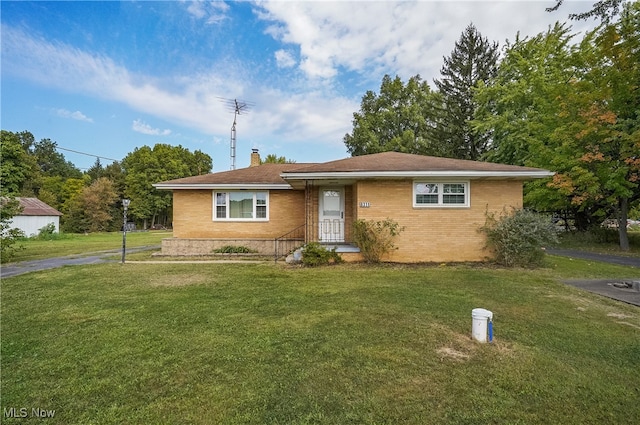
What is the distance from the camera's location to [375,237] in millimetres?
10438

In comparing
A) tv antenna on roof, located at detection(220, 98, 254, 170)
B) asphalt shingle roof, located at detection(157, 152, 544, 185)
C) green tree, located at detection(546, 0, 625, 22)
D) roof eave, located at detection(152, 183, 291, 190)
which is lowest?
roof eave, located at detection(152, 183, 291, 190)

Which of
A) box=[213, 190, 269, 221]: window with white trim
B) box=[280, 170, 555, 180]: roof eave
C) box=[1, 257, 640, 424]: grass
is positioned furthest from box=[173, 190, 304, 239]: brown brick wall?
box=[1, 257, 640, 424]: grass

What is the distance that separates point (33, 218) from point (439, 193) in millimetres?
36720

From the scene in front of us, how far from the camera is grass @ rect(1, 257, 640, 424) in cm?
267

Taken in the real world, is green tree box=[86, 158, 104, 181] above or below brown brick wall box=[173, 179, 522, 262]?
above

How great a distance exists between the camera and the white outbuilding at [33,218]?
94.8 feet

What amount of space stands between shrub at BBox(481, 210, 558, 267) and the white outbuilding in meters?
37.2

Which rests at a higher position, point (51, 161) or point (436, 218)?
point (51, 161)

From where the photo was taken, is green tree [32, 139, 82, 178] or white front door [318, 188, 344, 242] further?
green tree [32, 139, 82, 178]

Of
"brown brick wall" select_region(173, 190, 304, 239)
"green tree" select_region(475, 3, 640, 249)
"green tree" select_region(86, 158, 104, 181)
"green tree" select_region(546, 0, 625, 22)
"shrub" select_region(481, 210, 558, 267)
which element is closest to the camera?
"green tree" select_region(546, 0, 625, 22)

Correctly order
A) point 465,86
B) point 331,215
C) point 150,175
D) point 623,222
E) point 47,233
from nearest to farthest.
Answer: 1. point 331,215
2. point 623,222
3. point 47,233
4. point 465,86
5. point 150,175

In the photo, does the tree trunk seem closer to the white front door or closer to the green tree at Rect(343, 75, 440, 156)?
the white front door

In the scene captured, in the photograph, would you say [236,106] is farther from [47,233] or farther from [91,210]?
[91,210]

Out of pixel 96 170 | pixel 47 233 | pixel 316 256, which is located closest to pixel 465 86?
pixel 316 256
